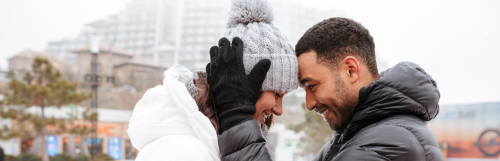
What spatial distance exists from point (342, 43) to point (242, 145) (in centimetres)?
62

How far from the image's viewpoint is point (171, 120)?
3.46ft

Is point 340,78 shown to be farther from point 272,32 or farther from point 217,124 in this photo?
point 217,124

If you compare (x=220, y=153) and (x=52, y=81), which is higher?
(x=220, y=153)

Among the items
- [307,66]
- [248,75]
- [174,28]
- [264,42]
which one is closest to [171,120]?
[248,75]

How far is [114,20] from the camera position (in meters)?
22.9

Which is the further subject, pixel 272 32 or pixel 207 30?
pixel 207 30

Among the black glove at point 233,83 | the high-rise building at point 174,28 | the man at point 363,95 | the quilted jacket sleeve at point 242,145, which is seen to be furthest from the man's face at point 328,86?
the high-rise building at point 174,28

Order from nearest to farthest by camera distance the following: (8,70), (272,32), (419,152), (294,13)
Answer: (419,152), (272,32), (8,70), (294,13)

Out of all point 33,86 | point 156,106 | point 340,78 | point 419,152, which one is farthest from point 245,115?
point 33,86

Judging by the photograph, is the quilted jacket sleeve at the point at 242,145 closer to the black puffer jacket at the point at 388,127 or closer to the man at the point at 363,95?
the black puffer jacket at the point at 388,127

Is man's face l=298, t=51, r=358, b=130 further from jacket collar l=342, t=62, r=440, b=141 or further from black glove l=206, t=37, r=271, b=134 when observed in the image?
black glove l=206, t=37, r=271, b=134

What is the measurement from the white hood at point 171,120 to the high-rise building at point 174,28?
17484 millimetres

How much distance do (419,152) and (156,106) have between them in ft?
3.00

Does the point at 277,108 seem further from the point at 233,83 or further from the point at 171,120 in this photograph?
the point at 171,120
